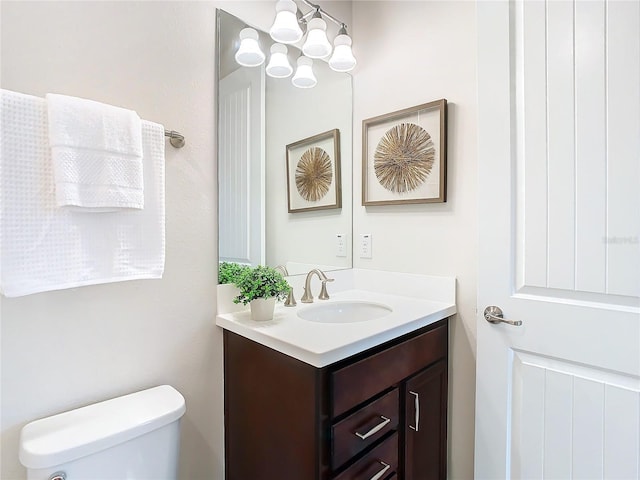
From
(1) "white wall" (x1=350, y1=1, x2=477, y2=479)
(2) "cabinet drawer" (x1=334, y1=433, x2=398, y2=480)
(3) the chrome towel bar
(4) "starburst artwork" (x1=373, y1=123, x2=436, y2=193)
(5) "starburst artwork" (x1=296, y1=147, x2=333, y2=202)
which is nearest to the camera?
(2) "cabinet drawer" (x1=334, y1=433, x2=398, y2=480)

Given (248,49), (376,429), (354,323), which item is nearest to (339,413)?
(376,429)

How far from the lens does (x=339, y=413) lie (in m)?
0.93

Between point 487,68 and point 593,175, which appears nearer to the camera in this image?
point 593,175

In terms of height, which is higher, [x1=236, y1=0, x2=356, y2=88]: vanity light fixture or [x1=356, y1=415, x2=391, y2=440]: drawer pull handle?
[x1=236, y1=0, x2=356, y2=88]: vanity light fixture

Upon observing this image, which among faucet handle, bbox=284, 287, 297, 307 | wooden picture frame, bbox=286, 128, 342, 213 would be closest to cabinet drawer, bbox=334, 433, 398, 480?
faucet handle, bbox=284, 287, 297, 307

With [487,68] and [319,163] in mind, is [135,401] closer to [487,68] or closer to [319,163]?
[319,163]

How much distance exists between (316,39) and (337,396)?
139cm

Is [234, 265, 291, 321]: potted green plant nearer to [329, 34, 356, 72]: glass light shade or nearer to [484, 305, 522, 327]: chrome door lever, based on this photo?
[484, 305, 522, 327]: chrome door lever

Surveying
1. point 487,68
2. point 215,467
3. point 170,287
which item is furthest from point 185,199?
point 487,68

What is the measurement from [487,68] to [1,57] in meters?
1.46

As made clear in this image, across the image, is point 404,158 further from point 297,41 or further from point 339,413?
point 339,413

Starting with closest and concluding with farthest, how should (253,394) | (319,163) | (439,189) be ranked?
(253,394) < (439,189) < (319,163)

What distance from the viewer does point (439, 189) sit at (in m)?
1.44

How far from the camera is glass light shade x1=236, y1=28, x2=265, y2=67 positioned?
1.31m
